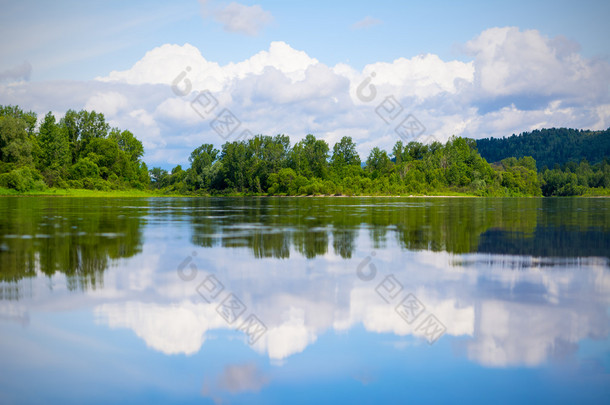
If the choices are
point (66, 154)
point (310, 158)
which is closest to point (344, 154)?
point (310, 158)

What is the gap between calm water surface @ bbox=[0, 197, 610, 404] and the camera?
6.02 metres

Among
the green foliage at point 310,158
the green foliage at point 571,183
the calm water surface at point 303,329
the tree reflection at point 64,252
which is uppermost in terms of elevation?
the green foliage at point 310,158

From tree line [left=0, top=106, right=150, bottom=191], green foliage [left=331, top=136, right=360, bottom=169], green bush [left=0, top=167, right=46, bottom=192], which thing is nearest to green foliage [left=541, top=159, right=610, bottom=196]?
green foliage [left=331, top=136, right=360, bottom=169]

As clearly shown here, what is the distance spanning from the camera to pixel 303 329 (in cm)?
795

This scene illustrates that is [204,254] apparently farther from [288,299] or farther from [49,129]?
[49,129]

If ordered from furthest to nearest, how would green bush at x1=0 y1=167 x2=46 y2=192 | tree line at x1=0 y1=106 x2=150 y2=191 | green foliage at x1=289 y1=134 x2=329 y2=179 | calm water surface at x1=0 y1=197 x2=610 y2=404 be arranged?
1. green foliage at x1=289 y1=134 x2=329 y2=179
2. tree line at x1=0 y1=106 x2=150 y2=191
3. green bush at x1=0 y1=167 x2=46 y2=192
4. calm water surface at x1=0 y1=197 x2=610 y2=404

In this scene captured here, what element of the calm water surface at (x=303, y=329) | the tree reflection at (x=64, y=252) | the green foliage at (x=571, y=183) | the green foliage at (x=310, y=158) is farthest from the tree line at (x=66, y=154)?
the green foliage at (x=571, y=183)

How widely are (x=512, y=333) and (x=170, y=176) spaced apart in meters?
197

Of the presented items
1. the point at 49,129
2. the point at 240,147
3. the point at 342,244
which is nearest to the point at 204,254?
the point at 342,244

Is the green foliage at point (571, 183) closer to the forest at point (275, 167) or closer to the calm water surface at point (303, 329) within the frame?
the forest at point (275, 167)

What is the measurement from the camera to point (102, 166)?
12619cm

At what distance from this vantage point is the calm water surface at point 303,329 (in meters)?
6.02

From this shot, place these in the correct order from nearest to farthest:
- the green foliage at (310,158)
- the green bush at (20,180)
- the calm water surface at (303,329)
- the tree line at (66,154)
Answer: the calm water surface at (303,329) → the green bush at (20,180) → the tree line at (66,154) → the green foliage at (310,158)

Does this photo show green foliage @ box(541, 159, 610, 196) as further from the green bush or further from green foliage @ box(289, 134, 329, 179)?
the green bush
